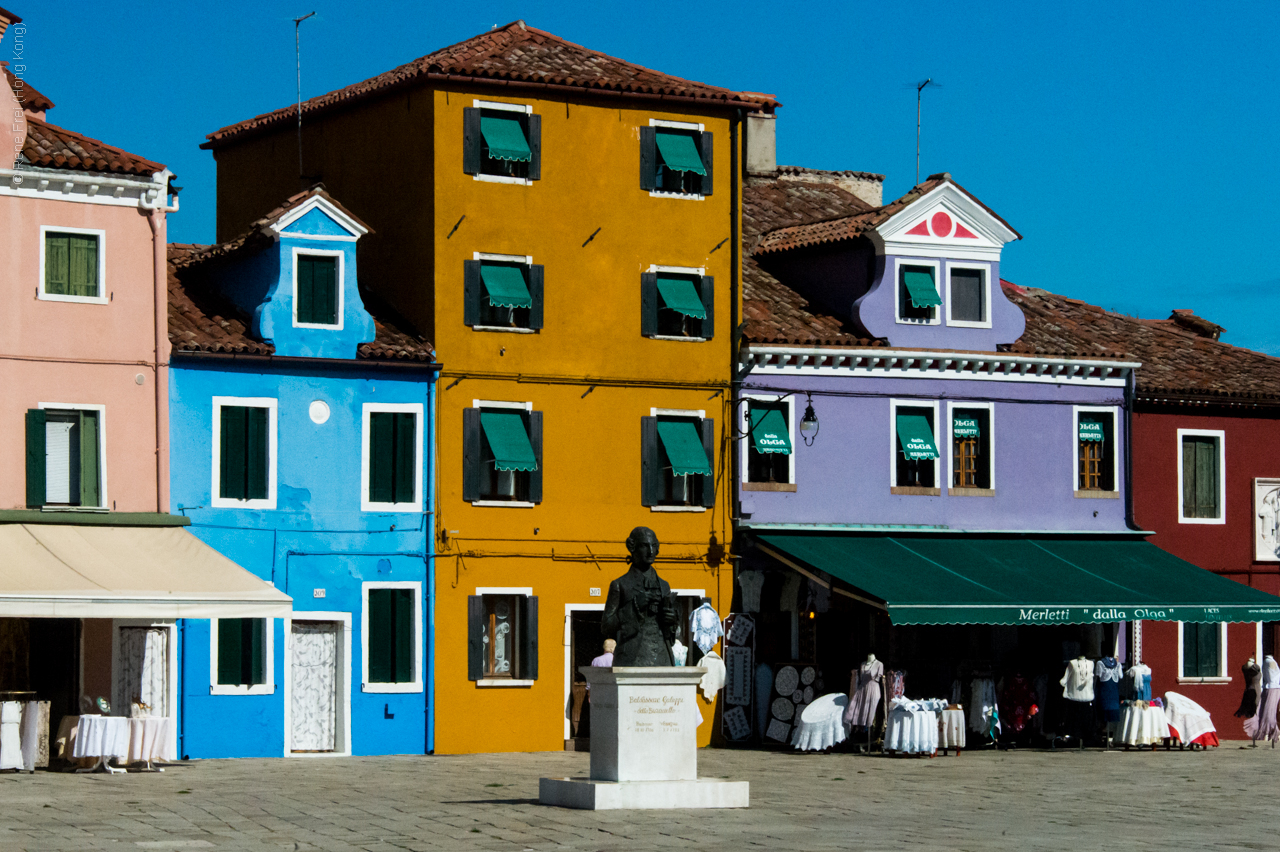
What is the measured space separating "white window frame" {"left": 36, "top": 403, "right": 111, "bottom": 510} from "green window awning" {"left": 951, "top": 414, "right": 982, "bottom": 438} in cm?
1538

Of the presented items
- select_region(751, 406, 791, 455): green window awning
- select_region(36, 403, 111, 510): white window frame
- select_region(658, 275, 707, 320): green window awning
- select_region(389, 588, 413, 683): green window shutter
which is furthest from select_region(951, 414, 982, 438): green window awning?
select_region(36, 403, 111, 510): white window frame

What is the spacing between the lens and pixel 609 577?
36.9 meters

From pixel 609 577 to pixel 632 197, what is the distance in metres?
6.57

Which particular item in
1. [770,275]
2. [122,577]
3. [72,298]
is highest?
[770,275]

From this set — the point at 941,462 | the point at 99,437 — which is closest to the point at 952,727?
the point at 941,462

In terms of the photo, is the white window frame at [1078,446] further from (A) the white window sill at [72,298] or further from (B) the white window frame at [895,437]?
(A) the white window sill at [72,298]

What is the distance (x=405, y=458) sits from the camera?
35.8 metres

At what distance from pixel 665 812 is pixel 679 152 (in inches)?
675

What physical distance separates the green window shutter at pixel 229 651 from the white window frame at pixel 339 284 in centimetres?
492

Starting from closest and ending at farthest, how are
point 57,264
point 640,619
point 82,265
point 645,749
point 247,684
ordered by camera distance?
point 645,749 < point 640,619 < point 57,264 < point 82,265 < point 247,684

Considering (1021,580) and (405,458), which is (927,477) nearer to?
(1021,580)

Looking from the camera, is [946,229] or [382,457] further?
[946,229]

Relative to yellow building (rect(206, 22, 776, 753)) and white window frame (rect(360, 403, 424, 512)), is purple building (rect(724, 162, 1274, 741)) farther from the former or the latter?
white window frame (rect(360, 403, 424, 512))

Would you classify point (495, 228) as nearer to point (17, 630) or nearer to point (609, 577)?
point (609, 577)
